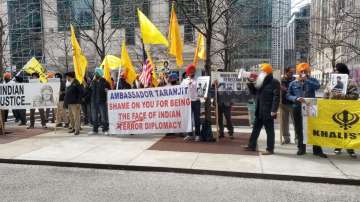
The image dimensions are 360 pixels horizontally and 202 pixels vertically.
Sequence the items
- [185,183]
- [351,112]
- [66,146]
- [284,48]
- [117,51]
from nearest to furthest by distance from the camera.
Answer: [185,183] → [351,112] → [66,146] → [284,48] → [117,51]

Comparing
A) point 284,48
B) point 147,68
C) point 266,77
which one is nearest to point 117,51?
point 284,48

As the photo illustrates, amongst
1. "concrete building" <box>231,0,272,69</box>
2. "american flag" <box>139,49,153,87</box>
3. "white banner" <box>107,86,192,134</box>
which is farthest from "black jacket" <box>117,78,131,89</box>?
"concrete building" <box>231,0,272,69</box>

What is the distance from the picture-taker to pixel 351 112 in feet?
27.7

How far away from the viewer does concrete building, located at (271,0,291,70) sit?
63.5 feet

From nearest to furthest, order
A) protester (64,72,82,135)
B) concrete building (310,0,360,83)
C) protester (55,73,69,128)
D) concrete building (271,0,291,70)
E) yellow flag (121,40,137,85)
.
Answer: protester (64,72,82,135), yellow flag (121,40,137,85), protester (55,73,69,128), concrete building (310,0,360,83), concrete building (271,0,291,70)

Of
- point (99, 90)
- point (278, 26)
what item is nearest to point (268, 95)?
point (99, 90)

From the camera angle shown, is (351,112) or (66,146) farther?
(66,146)

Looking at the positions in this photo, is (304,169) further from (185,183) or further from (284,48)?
(284,48)

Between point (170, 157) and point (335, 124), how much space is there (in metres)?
3.55

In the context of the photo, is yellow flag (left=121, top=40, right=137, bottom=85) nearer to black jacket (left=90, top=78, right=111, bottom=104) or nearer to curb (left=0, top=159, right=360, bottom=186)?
black jacket (left=90, top=78, right=111, bottom=104)

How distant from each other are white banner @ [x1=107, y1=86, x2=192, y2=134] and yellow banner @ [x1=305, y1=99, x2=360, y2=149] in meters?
3.21

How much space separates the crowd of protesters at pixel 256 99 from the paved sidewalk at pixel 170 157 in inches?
22.0

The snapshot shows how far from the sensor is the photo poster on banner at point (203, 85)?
10.3 metres

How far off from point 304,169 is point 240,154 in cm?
167
